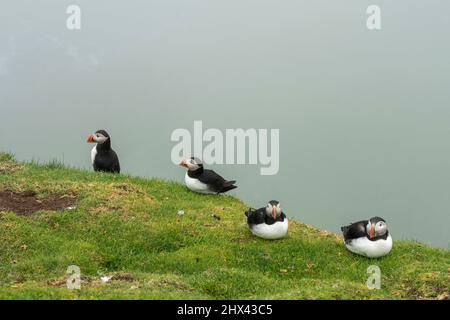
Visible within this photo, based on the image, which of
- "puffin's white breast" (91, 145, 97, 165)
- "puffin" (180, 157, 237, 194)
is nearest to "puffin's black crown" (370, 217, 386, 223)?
"puffin" (180, 157, 237, 194)

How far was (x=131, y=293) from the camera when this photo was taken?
1317 centimetres

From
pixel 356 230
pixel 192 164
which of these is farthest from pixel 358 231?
pixel 192 164

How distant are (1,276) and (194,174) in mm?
8286

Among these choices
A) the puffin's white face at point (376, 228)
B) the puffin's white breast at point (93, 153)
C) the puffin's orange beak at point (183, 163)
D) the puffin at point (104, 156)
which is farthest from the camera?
the puffin's white breast at point (93, 153)

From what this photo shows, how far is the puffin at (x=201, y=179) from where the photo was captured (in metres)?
23.0

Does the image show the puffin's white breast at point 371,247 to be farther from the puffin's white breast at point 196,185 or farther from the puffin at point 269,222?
the puffin's white breast at point 196,185

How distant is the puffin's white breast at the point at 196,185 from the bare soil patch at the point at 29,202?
3.85 m

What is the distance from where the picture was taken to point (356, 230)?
1789 centimetres

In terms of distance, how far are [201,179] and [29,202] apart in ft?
18.2

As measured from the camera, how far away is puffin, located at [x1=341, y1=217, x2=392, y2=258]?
691 inches

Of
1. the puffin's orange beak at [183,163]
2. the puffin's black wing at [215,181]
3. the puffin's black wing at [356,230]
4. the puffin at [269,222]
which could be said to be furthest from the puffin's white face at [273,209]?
the puffin's orange beak at [183,163]
